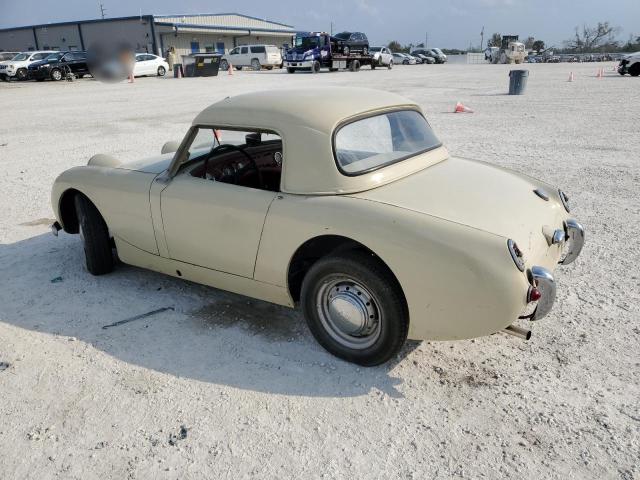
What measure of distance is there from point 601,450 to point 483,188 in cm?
153

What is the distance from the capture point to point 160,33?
4725 centimetres

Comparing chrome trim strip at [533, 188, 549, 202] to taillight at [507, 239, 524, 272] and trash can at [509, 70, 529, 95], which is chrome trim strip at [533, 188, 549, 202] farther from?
trash can at [509, 70, 529, 95]

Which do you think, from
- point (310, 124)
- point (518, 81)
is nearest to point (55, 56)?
point (518, 81)

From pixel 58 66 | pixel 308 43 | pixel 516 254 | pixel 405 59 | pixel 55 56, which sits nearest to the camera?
pixel 516 254

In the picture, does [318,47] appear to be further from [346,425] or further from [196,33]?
[346,425]

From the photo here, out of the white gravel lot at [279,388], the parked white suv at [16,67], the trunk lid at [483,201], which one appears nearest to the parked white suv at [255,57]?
the parked white suv at [16,67]

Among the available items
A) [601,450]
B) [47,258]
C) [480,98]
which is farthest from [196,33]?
[601,450]

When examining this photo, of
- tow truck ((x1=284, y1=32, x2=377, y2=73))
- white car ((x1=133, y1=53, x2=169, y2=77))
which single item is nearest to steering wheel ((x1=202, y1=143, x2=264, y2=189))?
white car ((x1=133, y1=53, x2=169, y2=77))

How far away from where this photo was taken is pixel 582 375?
283 cm

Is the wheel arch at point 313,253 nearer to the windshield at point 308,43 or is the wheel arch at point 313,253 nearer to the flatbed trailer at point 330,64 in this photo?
the flatbed trailer at point 330,64

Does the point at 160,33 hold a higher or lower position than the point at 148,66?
higher

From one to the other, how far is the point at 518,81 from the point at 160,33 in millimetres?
39412

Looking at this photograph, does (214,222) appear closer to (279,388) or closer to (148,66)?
(279,388)

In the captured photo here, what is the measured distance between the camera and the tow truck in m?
31.5
